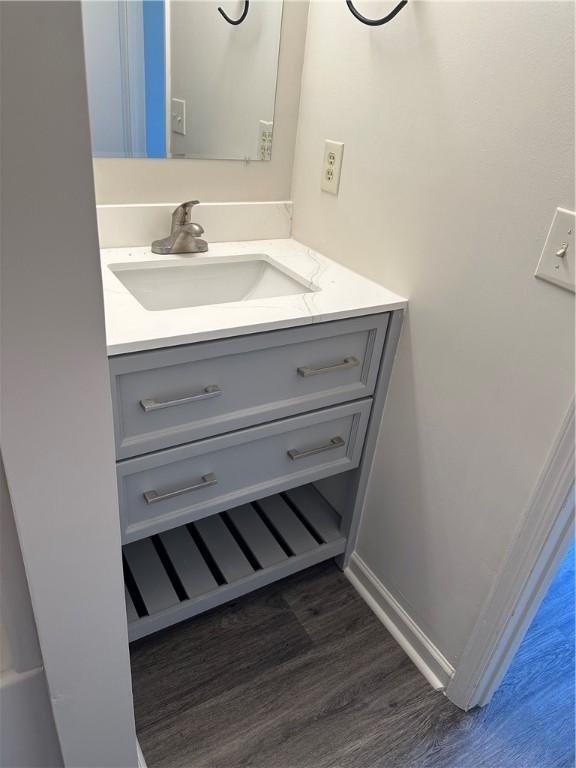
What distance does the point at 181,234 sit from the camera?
138 centimetres

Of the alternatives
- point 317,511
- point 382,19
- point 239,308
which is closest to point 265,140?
point 382,19

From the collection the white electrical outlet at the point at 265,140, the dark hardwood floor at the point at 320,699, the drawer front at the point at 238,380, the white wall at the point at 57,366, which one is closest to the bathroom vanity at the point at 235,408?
the drawer front at the point at 238,380

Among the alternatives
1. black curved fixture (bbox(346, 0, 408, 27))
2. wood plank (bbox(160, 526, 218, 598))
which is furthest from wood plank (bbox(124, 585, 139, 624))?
black curved fixture (bbox(346, 0, 408, 27))

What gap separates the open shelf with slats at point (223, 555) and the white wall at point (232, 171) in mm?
913

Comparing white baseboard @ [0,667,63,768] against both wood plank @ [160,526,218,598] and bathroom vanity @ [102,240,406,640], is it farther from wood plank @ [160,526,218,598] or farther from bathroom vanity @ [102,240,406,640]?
wood plank @ [160,526,218,598]

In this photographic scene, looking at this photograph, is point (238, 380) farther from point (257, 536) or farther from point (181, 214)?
point (257, 536)

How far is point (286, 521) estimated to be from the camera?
5.29 ft

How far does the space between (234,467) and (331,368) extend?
32 centimetres

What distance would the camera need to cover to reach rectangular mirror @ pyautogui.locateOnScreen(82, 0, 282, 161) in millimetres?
1210

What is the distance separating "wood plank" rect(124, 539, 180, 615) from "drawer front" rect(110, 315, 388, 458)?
0.48m

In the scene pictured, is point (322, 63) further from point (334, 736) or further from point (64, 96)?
point (334, 736)

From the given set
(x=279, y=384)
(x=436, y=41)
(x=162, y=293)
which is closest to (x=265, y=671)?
(x=279, y=384)

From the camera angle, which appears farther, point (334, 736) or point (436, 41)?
point (334, 736)

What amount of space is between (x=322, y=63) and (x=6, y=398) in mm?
1219
